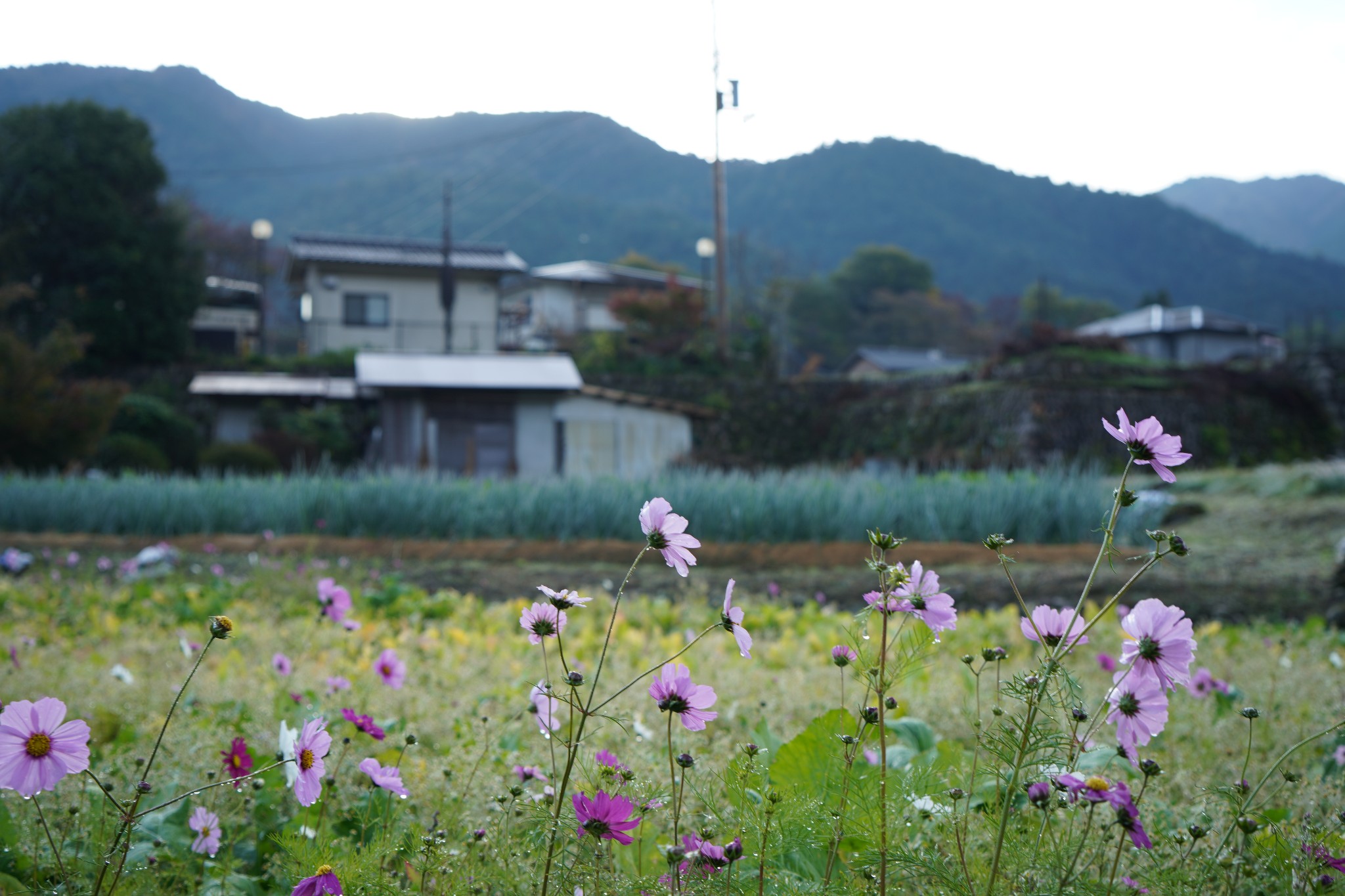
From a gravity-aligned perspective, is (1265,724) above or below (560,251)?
below

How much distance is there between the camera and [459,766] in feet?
5.33

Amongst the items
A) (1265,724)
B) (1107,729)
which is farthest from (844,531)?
(1107,729)

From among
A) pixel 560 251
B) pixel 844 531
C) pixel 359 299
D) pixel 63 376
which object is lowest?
pixel 844 531

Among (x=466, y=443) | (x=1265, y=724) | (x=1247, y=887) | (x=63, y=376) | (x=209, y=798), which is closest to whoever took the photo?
(x=1247, y=887)

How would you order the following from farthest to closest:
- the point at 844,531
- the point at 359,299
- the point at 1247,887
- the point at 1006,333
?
the point at 1006,333, the point at 359,299, the point at 844,531, the point at 1247,887

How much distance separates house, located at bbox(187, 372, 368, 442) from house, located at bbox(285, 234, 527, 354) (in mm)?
4119

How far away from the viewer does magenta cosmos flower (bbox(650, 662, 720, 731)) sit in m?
1.01

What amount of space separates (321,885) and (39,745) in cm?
31

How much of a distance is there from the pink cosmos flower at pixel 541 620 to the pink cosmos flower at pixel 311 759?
0.27m

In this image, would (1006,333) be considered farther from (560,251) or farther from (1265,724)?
(1265,724)

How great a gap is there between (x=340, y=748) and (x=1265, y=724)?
88.3 inches

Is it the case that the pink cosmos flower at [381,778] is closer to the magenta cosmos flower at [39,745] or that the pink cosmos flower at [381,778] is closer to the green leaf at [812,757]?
the magenta cosmos flower at [39,745]

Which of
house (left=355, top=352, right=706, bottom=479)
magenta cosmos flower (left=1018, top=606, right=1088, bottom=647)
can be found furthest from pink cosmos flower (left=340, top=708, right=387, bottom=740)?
house (left=355, top=352, right=706, bottom=479)

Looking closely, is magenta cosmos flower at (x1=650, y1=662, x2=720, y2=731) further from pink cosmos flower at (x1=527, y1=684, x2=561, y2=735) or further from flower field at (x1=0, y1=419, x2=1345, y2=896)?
pink cosmos flower at (x1=527, y1=684, x2=561, y2=735)
